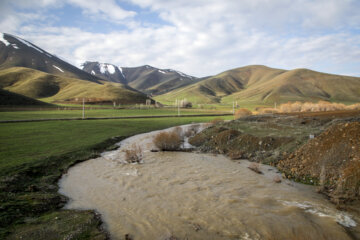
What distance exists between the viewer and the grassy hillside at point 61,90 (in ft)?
490

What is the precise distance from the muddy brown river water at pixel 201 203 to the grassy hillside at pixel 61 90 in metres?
131

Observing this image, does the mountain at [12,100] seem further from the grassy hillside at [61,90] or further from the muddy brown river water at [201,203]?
the muddy brown river water at [201,203]

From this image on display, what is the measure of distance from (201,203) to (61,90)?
666ft

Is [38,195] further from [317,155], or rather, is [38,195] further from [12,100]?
[12,100]

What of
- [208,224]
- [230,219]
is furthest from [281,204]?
[208,224]

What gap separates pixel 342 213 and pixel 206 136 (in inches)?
693

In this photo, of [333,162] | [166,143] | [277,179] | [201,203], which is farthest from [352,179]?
[166,143]

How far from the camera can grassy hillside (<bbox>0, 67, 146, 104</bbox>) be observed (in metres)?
149

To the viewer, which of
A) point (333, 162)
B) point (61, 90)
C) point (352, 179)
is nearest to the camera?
point (352, 179)

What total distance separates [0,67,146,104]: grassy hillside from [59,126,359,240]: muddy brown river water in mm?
130582

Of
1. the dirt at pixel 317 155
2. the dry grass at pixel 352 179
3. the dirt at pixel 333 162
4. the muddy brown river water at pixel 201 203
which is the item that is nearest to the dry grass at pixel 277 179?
the muddy brown river water at pixel 201 203

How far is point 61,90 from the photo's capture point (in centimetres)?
18400

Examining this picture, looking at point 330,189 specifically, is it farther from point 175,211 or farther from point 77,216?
point 77,216

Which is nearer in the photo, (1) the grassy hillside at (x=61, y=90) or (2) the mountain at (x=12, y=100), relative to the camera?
(2) the mountain at (x=12, y=100)
